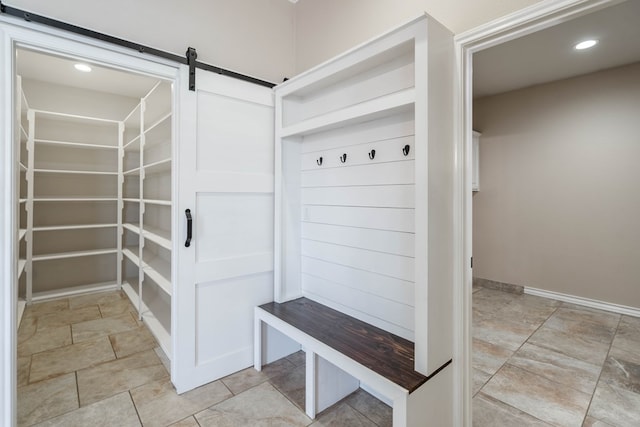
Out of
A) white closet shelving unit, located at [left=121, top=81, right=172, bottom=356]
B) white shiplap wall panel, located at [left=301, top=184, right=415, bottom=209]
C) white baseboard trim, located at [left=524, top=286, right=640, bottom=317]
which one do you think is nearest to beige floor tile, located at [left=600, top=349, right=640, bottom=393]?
white baseboard trim, located at [left=524, top=286, right=640, bottom=317]

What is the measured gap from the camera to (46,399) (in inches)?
77.7

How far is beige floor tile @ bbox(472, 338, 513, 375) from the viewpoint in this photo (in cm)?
240

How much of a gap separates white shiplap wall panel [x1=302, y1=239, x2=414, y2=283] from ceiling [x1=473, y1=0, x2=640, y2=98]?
7.27ft

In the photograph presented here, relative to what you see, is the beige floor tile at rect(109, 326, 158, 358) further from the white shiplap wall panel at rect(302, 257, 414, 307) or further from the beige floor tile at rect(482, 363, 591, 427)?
the beige floor tile at rect(482, 363, 591, 427)

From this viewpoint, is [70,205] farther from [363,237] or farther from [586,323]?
[586,323]

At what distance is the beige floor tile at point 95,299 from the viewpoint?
12.0ft

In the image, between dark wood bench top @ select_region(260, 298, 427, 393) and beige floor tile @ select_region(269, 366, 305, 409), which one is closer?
dark wood bench top @ select_region(260, 298, 427, 393)

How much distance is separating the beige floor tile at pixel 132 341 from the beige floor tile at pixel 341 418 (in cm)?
173

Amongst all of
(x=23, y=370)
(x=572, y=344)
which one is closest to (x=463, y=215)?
(x=572, y=344)

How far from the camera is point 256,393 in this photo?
2037mm

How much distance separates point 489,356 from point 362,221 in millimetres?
1735

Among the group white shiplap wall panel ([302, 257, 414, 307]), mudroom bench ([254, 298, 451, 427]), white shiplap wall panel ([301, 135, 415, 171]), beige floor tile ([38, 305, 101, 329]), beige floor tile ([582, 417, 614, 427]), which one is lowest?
beige floor tile ([582, 417, 614, 427])
